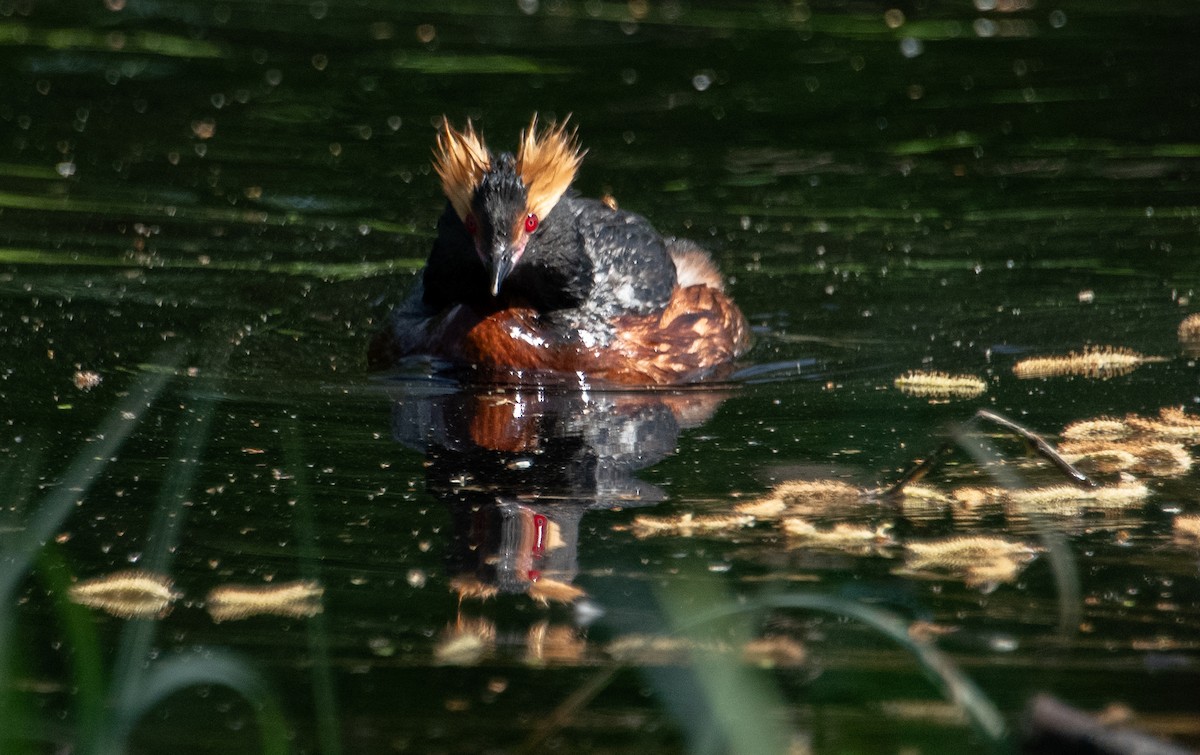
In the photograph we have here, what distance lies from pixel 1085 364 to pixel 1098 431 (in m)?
1.39

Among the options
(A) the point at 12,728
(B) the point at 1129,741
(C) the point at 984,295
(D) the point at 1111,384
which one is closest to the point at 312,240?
(C) the point at 984,295

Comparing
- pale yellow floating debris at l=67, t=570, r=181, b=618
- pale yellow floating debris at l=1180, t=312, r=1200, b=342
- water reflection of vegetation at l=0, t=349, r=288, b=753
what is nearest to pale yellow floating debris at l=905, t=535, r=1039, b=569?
water reflection of vegetation at l=0, t=349, r=288, b=753

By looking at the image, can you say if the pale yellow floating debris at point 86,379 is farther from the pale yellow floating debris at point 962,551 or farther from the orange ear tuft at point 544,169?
the pale yellow floating debris at point 962,551

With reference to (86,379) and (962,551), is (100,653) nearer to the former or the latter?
(962,551)

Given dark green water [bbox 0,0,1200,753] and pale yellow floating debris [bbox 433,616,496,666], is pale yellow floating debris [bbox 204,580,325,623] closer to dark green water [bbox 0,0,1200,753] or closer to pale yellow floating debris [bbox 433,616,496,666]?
dark green water [bbox 0,0,1200,753]

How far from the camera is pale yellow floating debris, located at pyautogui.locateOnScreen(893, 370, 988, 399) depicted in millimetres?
8758

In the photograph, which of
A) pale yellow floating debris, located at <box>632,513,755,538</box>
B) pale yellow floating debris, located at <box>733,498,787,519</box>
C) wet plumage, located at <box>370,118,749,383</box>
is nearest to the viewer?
pale yellow floating debris, located at <box>632,513,755,538</box>

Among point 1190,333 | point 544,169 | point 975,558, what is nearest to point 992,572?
point 975,558

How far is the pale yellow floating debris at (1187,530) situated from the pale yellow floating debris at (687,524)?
5.14ft

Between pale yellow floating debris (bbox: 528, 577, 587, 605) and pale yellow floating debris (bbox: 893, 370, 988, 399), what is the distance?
321cm

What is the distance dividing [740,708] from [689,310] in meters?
6.36

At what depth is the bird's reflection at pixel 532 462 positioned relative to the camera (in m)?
6.29

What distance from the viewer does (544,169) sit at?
363 inches

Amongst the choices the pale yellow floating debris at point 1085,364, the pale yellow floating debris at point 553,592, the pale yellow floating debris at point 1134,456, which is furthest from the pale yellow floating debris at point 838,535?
the pale yellow floating debris at point 1085,364
